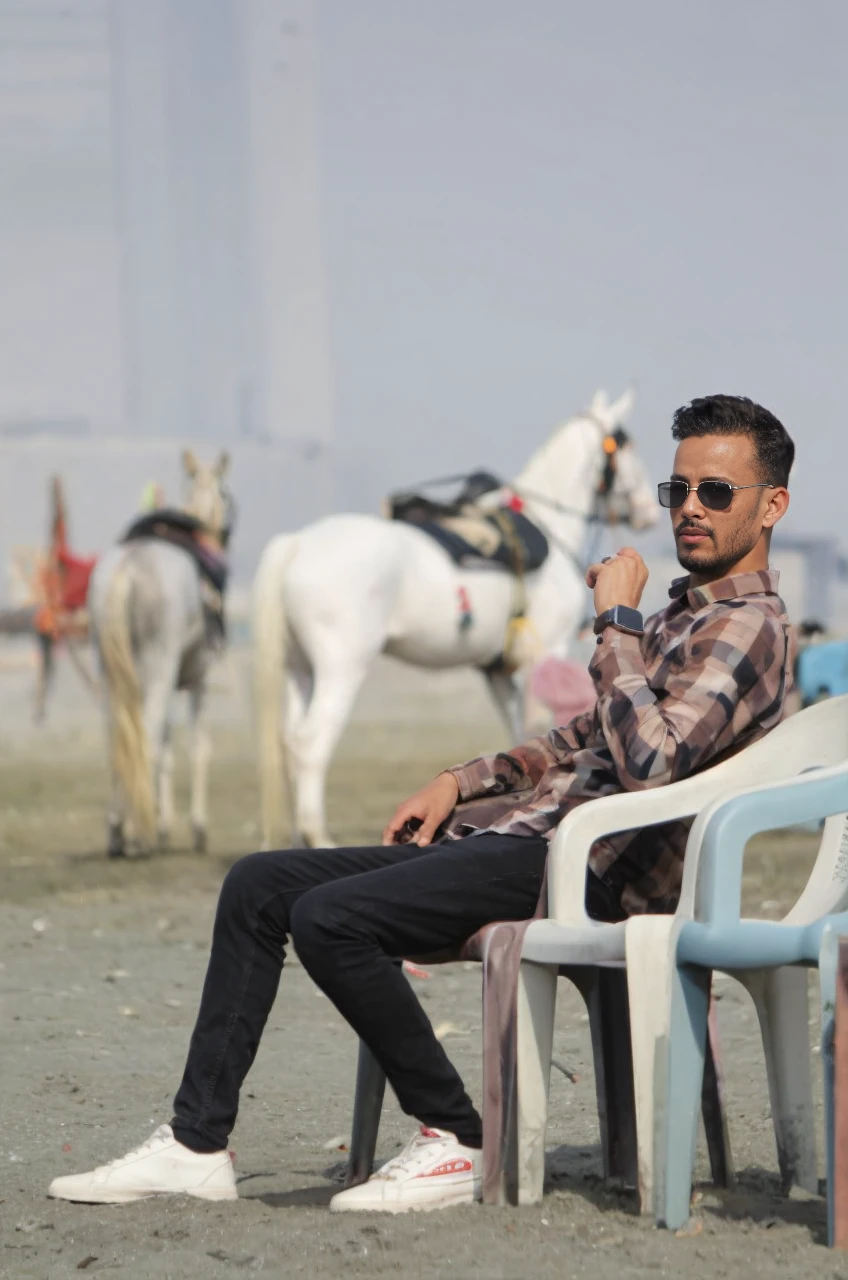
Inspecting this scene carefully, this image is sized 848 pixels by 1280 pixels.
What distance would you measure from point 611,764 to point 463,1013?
201 centimetres

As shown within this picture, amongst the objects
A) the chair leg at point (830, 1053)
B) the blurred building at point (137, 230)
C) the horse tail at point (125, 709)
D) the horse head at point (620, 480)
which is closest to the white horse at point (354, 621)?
the horse head at point (620, 480)

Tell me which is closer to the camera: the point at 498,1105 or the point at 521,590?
the point at 498,1105

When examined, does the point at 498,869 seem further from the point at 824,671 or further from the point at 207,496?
the point at 207,496

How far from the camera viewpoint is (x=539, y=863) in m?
2.77

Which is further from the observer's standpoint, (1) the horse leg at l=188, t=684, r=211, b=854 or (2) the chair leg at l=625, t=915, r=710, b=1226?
(1) the horse leg at l=188, t=684, r=211, b=854

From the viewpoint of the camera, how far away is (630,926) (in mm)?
2535

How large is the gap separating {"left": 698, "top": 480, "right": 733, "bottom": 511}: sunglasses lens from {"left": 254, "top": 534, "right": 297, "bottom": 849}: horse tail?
5205mm

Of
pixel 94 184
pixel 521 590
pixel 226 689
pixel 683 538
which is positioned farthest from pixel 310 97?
pixel 683 538

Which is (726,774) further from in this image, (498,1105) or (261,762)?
(261,762)

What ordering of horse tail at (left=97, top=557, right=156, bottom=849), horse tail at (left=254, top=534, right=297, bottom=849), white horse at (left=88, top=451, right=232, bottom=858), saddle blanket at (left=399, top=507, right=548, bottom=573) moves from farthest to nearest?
1. saddle blanket at (left=399, top=507, right=548, bottom=573)
2. white horse at (left=88, top=451, right=232, bottom=858)
3. horse tail at (left=97, top=557, right=156, bottom=849)
4. horse tail at (left=254, top=534, right=297, bottom=849)

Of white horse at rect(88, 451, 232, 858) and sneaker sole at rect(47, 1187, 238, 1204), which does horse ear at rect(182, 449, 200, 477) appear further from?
sneaker sole at rect(47, 1187, 238, 1204)

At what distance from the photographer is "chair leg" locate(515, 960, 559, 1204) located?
8.70 ft

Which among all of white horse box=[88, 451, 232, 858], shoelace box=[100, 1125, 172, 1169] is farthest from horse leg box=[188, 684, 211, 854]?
shoelace box=[100, 1125, 172, 1169]

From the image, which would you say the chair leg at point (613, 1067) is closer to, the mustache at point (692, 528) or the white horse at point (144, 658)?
the mustache at point (692, 528)
